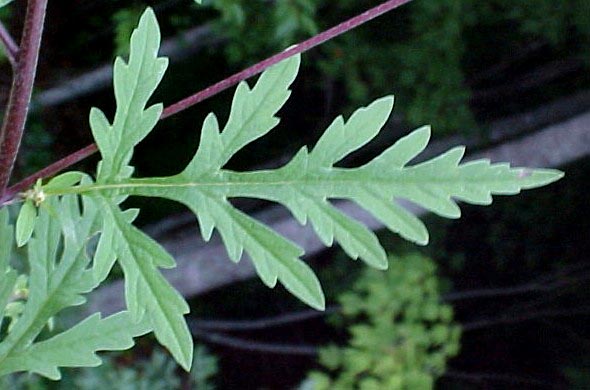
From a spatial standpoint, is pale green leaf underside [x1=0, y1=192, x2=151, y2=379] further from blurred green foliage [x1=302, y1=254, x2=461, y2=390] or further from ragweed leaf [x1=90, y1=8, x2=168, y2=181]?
blurred green foliage [x1=302, y1=254, x2=461, y2=390]

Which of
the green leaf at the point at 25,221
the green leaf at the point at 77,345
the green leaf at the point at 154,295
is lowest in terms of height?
the green leaf at the point at 77,345

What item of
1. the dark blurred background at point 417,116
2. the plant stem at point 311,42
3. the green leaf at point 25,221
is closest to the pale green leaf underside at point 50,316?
the green leaf at point 25,221

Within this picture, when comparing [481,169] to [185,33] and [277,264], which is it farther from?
[185,33]

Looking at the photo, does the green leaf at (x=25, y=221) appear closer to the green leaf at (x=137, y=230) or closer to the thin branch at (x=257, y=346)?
the green leaf at (x=137, y=230)

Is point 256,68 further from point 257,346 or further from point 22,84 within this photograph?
point 257,346

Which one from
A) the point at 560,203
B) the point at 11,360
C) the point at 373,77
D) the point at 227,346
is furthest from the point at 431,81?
the point at 11,360

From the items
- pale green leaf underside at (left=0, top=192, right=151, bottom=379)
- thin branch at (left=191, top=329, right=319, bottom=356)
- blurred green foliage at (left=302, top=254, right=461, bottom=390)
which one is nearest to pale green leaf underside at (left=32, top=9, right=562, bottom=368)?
pale green leaf underside at (left=0, top=192, right=151, bottom=379)
